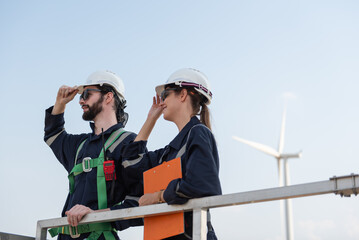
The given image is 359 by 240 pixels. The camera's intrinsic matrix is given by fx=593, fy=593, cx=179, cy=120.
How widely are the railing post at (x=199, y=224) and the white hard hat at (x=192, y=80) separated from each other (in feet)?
4.98

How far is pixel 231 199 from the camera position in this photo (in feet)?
12.6

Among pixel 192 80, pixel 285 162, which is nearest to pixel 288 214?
pixel 285 162

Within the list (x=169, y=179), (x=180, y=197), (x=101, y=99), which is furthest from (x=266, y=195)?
(x=101, y=99)

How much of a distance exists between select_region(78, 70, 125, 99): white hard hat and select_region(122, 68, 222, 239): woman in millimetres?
866

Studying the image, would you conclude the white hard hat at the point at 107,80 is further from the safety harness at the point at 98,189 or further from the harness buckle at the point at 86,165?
the harness buckle at the point at 86,165

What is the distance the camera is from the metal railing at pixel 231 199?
11.4ft

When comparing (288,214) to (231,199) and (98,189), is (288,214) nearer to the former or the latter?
(98,189)

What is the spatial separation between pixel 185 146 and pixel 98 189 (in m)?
1.16

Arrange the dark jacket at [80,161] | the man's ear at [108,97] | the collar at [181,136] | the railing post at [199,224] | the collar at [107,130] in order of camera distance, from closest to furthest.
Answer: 1. the railing post at [199,224]
2. the collar at [181,136]
3. the dark jacket at [80,161]
4. the collar at [107,130]
5. the man's ear at [108,97]

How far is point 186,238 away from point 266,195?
811mm

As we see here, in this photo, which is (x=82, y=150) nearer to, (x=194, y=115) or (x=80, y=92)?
(x=80, y=92)

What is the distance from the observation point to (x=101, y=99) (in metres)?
6.29

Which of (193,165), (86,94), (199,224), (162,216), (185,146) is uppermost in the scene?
(86,94)

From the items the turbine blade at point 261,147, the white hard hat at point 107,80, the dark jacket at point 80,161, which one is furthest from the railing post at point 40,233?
the turbine blade at point 261,147
